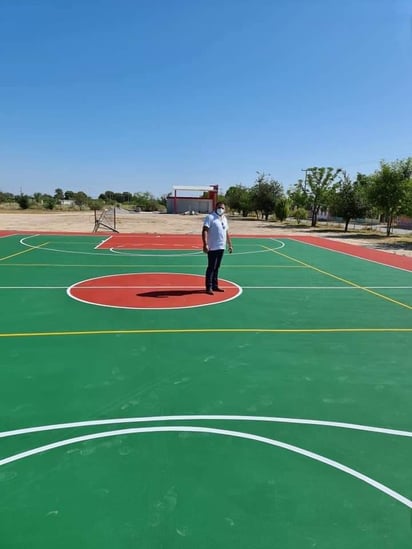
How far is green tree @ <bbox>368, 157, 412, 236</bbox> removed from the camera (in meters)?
27.2

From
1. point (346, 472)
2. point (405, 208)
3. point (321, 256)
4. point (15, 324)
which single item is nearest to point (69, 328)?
point (15, 324)

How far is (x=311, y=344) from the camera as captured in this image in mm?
6070

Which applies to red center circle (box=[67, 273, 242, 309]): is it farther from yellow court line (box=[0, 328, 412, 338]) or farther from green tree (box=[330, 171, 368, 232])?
green tree (box=[330, 171, 368, 232])

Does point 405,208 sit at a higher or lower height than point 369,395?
higher

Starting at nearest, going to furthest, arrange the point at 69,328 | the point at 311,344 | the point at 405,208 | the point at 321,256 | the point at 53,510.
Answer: the point at 53,510 → the point at 311,344 → the point at 69,328 → the point at 321,256 → the point at 405,208

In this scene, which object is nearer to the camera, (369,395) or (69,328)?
(369,395)

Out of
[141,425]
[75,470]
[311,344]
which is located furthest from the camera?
[311,344]

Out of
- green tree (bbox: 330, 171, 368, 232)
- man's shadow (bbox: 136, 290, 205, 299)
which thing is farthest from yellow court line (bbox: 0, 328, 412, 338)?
green tree (bbox: 330, 171, 368, 232)

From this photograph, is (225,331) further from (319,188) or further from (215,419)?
(319,188)

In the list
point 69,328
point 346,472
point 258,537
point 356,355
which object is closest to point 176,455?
point 258,537

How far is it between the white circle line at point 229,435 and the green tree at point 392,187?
86.8 ft

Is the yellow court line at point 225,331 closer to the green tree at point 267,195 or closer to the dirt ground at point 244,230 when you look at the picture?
the dirt ground at point 244,230

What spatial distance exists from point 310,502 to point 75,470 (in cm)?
174

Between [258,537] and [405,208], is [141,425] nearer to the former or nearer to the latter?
[258,537]
